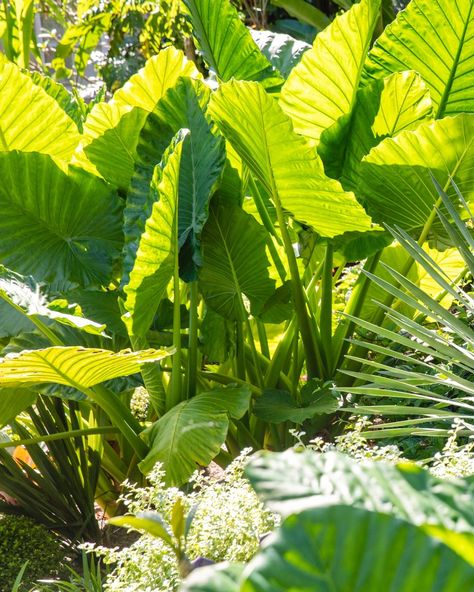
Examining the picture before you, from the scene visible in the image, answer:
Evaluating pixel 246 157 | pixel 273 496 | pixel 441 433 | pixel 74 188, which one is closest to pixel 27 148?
pixel 74 188

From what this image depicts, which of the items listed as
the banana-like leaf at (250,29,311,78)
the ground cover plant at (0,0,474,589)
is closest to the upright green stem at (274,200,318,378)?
the ground cover plant at (0,0,474,589)

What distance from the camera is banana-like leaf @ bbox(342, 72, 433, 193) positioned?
2.54m

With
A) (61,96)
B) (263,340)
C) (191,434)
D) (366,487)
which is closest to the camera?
(366,487)

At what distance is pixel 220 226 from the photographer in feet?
8.97

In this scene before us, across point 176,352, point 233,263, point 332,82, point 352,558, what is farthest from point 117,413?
point 352,558

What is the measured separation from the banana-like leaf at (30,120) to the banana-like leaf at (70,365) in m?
0.94

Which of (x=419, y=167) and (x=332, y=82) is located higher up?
(x=332, y=82)

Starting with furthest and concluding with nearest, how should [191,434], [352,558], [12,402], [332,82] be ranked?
[332,82] → [12,402] → [191,434] → [352,558]

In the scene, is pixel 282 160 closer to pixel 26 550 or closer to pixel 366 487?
pixel 26 550

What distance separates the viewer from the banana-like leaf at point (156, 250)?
2189 millimetres

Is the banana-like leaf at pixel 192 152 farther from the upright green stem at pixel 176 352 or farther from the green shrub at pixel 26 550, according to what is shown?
the green shrub at pixel 26 550

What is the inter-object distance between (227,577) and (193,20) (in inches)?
106

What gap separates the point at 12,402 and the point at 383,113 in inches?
55.4

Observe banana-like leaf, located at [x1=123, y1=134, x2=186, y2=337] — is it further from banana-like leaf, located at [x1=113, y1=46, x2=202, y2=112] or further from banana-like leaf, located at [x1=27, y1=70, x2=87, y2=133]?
banana-like leaf, located at [x1=27, y1=70, x2=87, y2=133]
